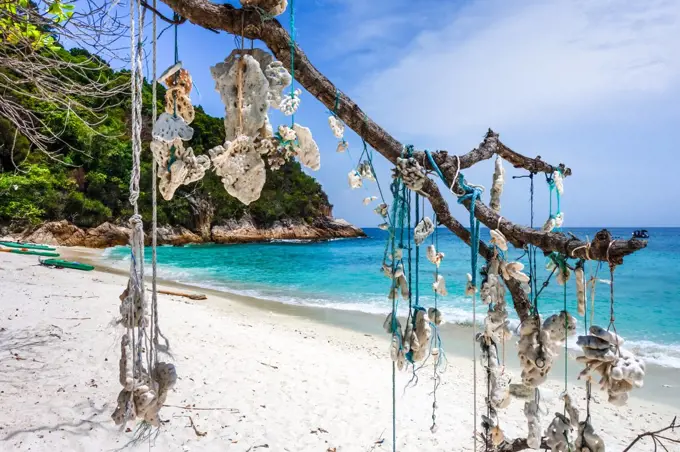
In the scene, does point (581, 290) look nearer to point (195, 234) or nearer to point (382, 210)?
point (382, 210)

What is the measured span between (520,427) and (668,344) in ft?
17.6

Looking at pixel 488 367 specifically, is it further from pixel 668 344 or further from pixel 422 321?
pixel 668 344

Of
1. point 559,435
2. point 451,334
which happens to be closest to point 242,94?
point 559,435

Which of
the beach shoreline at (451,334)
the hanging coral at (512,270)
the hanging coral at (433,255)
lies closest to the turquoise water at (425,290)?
the beach shoreline at (451,334)

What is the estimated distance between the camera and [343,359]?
5254mm

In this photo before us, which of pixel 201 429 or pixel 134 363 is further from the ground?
pixel 134 363

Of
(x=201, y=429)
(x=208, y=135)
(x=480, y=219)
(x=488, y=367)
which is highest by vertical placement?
(x=208, y=135)

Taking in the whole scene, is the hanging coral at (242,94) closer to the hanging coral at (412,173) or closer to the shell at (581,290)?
the hanging coral at (412,173)

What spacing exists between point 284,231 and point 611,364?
127 ft

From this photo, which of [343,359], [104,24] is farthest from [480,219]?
[343,359]

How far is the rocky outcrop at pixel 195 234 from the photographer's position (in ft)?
65.8

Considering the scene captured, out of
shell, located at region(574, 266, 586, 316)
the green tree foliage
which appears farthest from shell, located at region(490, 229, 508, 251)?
the green tree foliage

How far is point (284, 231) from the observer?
3919 cm

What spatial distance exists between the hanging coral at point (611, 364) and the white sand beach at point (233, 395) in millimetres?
1049
